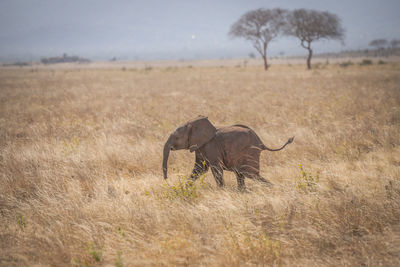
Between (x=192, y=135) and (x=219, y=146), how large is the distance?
1.71ft

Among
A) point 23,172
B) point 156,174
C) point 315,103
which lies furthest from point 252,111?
point 23,172

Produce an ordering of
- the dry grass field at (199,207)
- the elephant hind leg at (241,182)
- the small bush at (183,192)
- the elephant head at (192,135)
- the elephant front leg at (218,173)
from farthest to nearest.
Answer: the elephant hind leg at (241,182) → the elephant front leg at (218,173) → the elephant head at (192,135) → the small bush at (183,192) → the dry grass field at (199,207)

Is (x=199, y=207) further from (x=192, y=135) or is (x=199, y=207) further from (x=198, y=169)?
(x=192, y=135)

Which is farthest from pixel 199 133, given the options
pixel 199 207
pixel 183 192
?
pixel 199 207

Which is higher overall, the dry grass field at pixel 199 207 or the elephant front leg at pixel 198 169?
the elephant front leg at pixel 198 169

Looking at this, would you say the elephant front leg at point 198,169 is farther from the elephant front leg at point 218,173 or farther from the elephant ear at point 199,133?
the elephant ear at point 199,133

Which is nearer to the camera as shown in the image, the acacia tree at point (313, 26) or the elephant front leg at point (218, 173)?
the elephant front leg at point (218, 173)

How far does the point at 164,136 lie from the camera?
685 centimetres

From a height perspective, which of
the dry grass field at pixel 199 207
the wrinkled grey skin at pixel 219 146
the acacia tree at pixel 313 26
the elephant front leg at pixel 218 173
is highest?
the acacia tree at pixel 313 26

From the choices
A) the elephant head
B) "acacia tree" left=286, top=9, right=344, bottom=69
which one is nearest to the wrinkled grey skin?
the elephant head

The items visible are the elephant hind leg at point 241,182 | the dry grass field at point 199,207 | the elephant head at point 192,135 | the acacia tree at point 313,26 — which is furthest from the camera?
the acacia tree at point 313,26

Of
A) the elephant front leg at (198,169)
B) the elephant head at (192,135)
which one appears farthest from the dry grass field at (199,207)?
the elephant head at (192,135)

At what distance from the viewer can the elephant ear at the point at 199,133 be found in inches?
143

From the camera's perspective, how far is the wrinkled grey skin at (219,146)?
3635 millimetres
